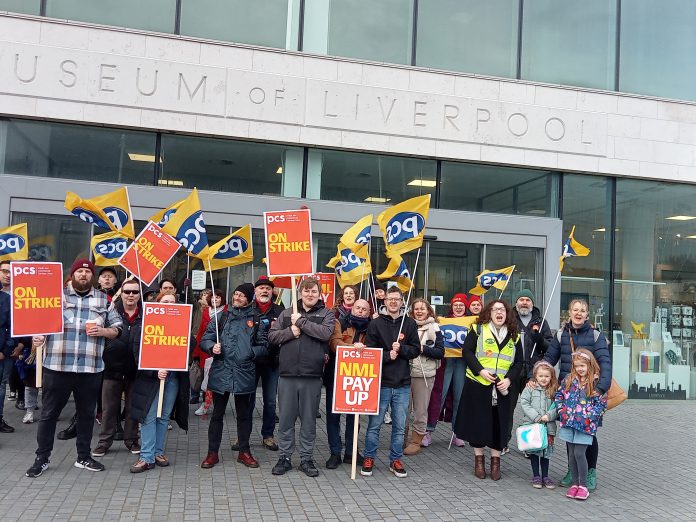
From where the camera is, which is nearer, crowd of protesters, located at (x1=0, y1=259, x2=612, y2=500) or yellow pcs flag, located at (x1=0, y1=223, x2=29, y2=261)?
crowd of protesters, located at (x1=0, y1=259, x2=612, y2=500)

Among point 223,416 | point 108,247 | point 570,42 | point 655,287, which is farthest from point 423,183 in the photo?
point 223,416

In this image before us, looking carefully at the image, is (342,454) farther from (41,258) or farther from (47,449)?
(41,258)

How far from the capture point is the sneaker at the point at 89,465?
264 inches

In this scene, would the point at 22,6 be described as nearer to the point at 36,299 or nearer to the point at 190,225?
the point at 190,225

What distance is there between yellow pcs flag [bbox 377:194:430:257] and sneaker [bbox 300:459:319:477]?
8.97 feet

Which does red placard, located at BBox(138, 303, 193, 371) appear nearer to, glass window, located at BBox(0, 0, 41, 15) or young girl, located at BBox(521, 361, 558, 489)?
young girl, located at BBox(521, 361, 558, 489)

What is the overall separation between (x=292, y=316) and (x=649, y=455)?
5344 mm

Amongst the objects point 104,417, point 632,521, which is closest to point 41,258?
point 104,417

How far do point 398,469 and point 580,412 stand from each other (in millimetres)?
2002

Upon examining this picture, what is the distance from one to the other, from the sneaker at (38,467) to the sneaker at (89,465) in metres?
0.31

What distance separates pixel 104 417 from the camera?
24.5 feet

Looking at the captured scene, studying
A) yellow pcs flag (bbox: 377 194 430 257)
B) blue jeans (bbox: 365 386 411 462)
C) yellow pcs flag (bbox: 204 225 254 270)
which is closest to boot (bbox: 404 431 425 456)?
blue jeans (bbox: 365 386 411 462)

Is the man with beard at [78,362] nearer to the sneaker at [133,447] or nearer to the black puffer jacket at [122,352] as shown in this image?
the black puffer jacket at [122,352]

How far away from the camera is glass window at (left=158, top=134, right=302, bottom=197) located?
12.4m
